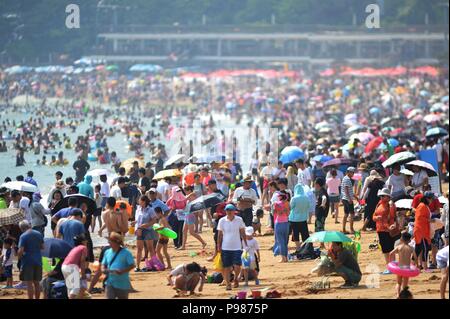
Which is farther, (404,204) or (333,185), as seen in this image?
(333,185)

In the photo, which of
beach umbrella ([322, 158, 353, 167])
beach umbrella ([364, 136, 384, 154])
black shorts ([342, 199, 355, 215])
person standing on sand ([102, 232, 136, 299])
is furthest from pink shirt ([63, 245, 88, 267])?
beach umbrella ([364, 136, 384, 154])

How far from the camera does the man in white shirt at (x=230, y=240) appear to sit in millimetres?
14930

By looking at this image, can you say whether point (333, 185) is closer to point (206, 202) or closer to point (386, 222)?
point (206, 202)

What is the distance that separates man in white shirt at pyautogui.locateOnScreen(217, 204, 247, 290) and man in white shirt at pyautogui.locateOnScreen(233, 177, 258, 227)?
336 cm

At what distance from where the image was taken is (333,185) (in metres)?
20.5

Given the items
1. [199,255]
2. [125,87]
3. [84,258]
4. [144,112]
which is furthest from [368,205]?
[125,87]

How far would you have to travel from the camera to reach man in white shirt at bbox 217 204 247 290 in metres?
14.9

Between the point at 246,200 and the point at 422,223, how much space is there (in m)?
3.65

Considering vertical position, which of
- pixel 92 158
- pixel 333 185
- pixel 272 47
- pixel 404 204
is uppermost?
pixel 272 47

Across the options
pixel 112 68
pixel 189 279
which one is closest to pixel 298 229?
pixel 189 279

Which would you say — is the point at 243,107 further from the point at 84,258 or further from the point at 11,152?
the point at 84,258

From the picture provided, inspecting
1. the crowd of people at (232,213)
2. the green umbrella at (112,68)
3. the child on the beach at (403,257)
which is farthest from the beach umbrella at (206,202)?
the green umbrella at (112,68)
